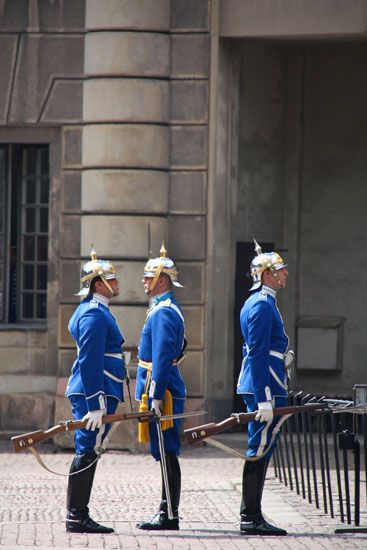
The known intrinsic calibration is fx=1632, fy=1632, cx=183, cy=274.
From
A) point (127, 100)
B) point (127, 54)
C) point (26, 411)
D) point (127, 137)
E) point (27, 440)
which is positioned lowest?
point (26, 411)

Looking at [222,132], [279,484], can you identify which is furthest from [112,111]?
[279,484]

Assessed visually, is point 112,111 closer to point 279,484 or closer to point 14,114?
point 14,114

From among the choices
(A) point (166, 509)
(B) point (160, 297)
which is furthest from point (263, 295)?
(A) point (166, 509)

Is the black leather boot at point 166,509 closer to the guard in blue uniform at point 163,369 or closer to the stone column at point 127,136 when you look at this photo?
the guard in blue uniform at point 163,369

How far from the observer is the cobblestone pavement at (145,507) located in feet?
35.7

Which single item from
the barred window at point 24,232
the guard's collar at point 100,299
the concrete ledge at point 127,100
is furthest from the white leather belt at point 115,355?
the barred window at point 24,232

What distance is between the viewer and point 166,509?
1166 cm

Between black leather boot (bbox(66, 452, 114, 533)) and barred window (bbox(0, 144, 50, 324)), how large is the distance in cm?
676

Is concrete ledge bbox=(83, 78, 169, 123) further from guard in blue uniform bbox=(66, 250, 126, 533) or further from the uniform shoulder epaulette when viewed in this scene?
the uniform shoulder epaulette

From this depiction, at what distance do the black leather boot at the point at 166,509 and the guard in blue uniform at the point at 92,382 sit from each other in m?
0.34

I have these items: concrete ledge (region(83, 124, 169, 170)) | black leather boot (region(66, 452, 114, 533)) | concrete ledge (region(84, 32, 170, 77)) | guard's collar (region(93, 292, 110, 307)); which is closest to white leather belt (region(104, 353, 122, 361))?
guard's collar (region(93, 292, 110, 307))

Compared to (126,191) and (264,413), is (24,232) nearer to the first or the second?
(126,191)

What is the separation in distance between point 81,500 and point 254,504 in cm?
122

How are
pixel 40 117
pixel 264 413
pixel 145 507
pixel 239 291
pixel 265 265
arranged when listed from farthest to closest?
pixel 239 291
pixel 40 117
pixel 145 507
pixel 265 265
pixel 264 413
